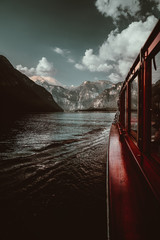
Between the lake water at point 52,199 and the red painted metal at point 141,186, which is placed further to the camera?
the lake water at point 52,199

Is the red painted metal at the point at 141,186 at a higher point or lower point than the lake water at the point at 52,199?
higher

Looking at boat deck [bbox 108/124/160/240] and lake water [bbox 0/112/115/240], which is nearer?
boat deck [bbox 108/124/160/240]

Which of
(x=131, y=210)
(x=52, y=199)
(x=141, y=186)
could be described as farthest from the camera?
(x=52, y=199)

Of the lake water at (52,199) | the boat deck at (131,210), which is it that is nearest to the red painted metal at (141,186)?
the boat deck at (131,210)

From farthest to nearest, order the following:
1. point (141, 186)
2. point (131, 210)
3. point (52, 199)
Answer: point (52, 199)
point (141, 186)
point (131, 210)

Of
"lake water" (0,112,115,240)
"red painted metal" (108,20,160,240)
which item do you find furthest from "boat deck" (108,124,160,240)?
"lake water" (0,112,115,240)

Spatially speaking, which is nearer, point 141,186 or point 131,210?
point 131,210

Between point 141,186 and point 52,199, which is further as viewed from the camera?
point 52,199

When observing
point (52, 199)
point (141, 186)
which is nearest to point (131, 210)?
point (141, 186)

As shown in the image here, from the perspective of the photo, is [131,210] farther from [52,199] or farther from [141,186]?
[52,199]

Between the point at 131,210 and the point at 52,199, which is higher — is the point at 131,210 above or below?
above

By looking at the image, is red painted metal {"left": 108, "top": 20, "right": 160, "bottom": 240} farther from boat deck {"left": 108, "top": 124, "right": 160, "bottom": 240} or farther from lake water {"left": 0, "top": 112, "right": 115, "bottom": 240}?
lake water {"left": 0, "top": 112, "right": 115, "bottom": 240}

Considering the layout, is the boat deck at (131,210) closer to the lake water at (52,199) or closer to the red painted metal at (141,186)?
the red painted metal at (141,186)

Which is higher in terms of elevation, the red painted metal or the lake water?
the red painted metal
